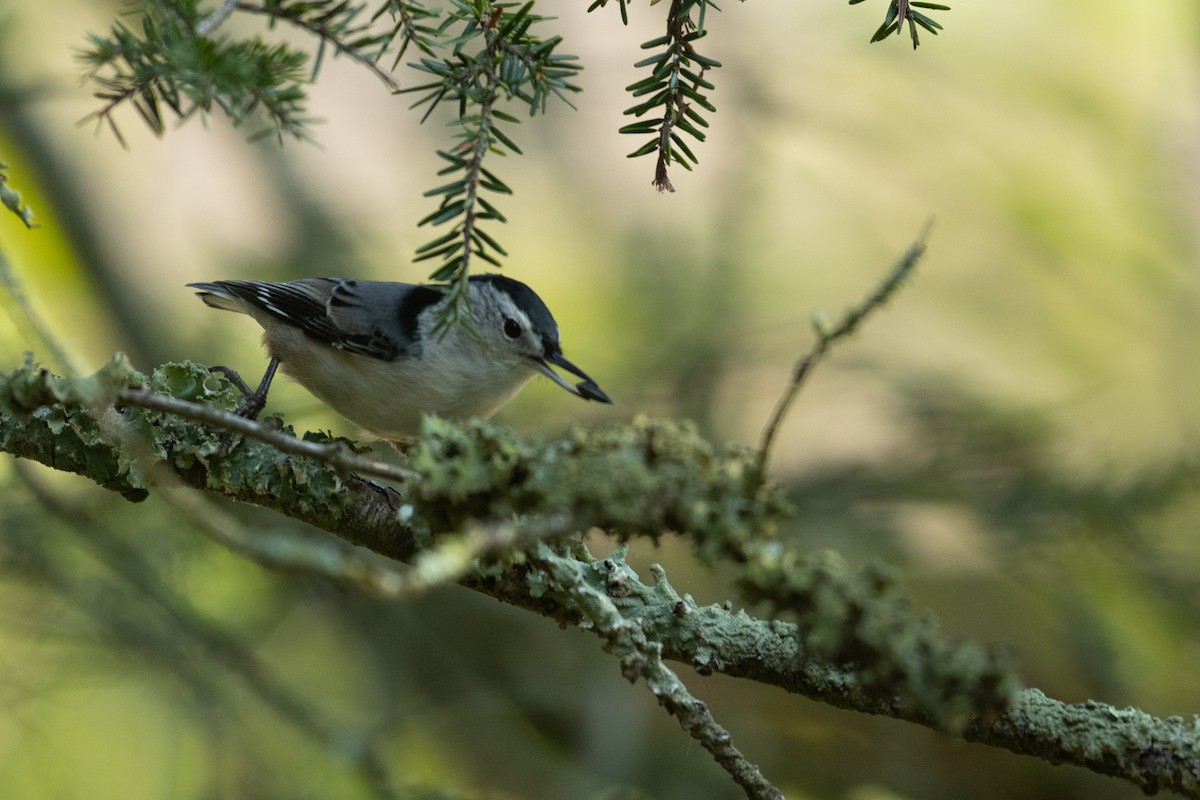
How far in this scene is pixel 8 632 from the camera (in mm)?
3535

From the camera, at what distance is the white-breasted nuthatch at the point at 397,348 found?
254 cm

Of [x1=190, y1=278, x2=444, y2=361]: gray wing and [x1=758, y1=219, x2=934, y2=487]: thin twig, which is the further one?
[x1=190, y1=278, x2=444, y2=361]: gray wing

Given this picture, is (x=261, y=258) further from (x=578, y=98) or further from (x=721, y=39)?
(x=721, y=39)

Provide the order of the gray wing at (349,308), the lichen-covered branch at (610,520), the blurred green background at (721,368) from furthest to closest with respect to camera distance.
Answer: the blurred green background at (721,368) → the gray wing at (349,308) → the lichen-covered branch at (610,520)

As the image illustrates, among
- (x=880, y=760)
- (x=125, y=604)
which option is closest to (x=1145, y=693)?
(x=880, y=760)

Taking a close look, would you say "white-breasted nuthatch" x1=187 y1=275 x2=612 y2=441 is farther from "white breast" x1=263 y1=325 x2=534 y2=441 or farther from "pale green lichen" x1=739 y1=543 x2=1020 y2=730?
"pale green lichen" x1=739 y1=543 x2=1020 y2=730

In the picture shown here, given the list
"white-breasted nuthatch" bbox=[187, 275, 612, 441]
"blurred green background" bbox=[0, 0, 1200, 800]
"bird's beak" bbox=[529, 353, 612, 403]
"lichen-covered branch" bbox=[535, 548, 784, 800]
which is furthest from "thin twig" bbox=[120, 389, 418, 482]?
"blurred green background" bbox=[0, 0, 1200, 800]

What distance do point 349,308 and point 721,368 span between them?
1483 mm

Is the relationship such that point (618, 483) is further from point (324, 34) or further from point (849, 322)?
point (324, 34)

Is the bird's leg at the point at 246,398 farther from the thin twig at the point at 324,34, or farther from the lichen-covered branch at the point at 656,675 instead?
the lichen-covered branch at the point at 656,675

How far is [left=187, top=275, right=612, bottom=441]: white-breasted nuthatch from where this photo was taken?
2535 mm

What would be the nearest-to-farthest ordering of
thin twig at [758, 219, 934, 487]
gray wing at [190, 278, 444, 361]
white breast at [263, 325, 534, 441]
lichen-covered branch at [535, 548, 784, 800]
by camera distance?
1. thin twig at [758, 219, 934, 487]
2. lichen-covered branch at [535, 548, 784, 800]
3. white breast at [263, 325, 534, 441]
4. gray wing at [190, 278, 444, 361]

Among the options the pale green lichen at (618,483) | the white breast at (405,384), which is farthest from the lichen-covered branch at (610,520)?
the white breast at (405,384)

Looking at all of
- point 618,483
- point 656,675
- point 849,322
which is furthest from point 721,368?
point 849,322
